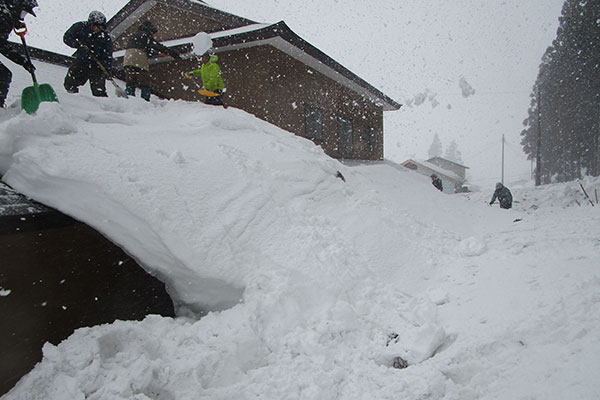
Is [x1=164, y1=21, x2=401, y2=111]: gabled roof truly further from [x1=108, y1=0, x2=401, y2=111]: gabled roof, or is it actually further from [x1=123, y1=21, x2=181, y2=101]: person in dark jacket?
[x1=123, y1=21, x2=181, y2=101]: person in dark jacket

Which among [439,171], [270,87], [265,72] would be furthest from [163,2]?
[439,171]

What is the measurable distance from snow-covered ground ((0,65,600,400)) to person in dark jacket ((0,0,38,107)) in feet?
1.69

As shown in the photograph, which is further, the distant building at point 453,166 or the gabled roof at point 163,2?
the distant building at point 453,166

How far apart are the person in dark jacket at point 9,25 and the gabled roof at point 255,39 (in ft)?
15.1

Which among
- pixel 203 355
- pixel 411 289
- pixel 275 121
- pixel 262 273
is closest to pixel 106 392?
pixel 203 355

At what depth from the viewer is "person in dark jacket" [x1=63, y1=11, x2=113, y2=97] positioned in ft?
16.6

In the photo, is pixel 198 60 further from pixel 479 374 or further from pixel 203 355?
pixel 479 374

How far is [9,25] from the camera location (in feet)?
11.4

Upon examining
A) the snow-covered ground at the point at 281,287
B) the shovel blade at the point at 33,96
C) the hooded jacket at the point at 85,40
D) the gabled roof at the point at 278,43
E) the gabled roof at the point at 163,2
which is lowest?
the snow-covered ground at the point at 281,287

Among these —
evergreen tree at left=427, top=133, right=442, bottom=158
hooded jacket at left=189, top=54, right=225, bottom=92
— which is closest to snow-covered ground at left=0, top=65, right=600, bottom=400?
hooded jacket at left=189, top=54, right=225, bottom=92

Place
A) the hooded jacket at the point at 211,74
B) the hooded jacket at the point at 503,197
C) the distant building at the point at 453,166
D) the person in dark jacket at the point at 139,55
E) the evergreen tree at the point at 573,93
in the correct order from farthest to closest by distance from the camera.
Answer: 1. the distant building at the point at 453,166
2. the evergreen tree at the point at 573,93
3. the hooded jacket at the point at 503,197
4. the person in dark jacket at the point at 139,55
5. the hooded jacket at the point at 211,74

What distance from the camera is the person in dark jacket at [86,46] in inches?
200

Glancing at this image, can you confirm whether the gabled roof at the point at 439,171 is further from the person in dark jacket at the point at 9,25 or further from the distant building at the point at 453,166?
the person in dark jacket at the point at 9,25

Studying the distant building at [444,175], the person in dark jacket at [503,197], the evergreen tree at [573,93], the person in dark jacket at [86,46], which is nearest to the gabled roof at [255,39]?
the person in dark jacket at [86,46]
